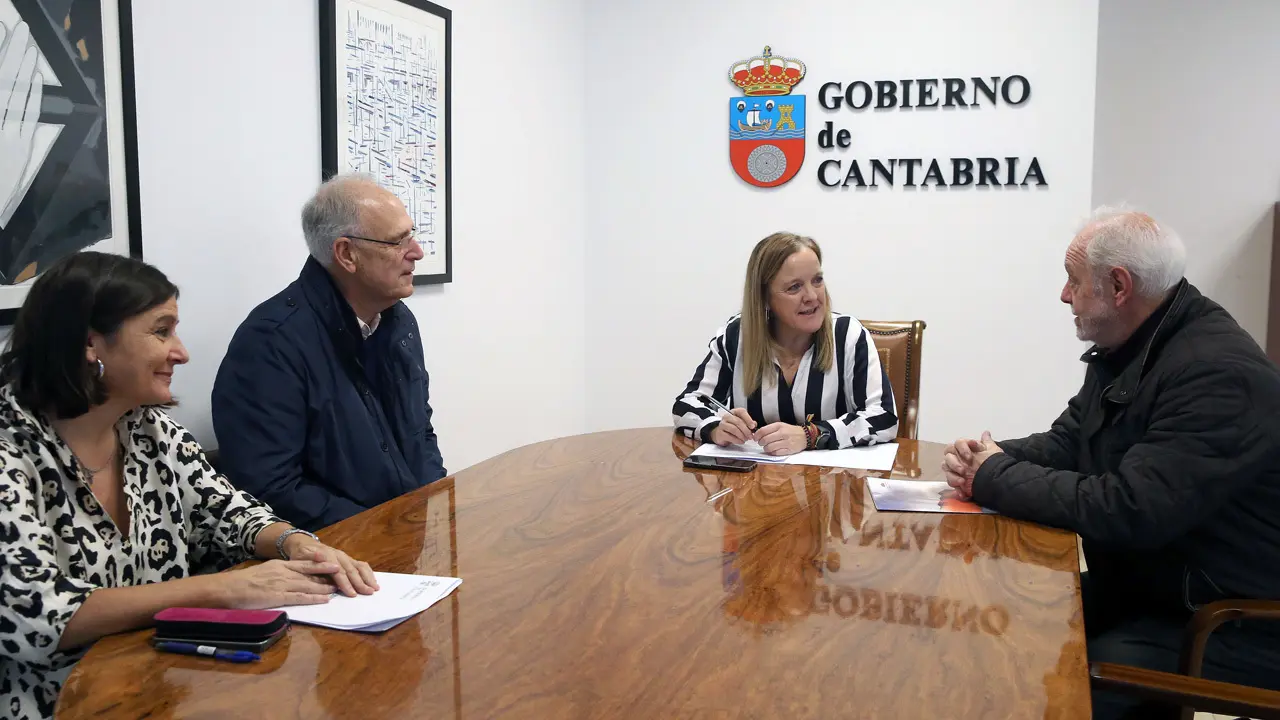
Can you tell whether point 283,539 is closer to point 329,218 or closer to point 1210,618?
point 329,218

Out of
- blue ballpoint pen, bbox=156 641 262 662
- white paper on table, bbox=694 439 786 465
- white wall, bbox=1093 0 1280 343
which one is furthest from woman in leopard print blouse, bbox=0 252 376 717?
white wall, bbox=1093 0 1280 343

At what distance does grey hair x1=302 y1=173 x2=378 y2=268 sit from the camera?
8.07ft

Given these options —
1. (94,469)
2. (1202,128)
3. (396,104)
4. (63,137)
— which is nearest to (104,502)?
(94,469)

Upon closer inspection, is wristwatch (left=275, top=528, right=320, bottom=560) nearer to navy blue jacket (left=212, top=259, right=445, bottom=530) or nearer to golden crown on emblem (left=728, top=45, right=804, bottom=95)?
navy blue jacket (left=212, top=259, right=445, bottom=530)

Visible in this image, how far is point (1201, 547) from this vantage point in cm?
191

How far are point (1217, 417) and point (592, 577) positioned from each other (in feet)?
3.91

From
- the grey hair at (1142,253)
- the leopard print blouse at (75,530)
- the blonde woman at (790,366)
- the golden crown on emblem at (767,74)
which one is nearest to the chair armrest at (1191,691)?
the grey hair at (1142,253)

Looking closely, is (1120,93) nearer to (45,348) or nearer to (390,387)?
(390,387)

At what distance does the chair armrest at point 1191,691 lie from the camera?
4.40 feet

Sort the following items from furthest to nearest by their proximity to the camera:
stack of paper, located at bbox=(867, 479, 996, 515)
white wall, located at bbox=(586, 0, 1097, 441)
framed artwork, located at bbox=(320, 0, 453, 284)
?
white wall, located at bbox=(586, 0, 1097, 441), framed artwork, located at bbox=(320, 0, 453, 284), stack of paper, located at bbox=(867, 479, 996, 515)

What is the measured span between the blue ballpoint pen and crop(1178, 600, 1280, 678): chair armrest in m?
1.56

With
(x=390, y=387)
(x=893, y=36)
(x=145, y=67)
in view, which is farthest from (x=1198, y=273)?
(x=145, y=67)

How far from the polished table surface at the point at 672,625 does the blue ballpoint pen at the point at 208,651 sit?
0.04 feet

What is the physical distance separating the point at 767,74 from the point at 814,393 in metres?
2.13
